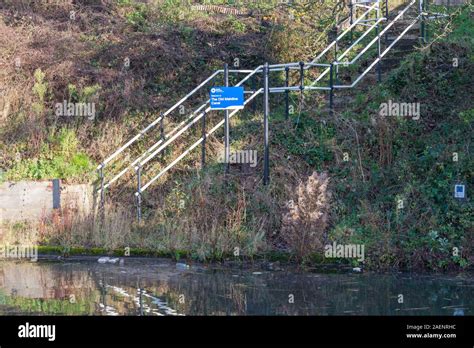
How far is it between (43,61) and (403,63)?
9.29 meters

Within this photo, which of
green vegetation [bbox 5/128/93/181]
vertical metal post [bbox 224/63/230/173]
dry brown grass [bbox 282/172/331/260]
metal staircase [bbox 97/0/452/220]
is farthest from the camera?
green vegetation [bbox 5/128/93/181]

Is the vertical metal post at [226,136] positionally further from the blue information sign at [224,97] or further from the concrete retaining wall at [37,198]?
the concrete retaining wall at [37,198]

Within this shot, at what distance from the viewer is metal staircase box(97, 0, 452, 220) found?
17.3 m

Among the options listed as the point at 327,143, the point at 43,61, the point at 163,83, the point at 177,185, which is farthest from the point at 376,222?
the point at 43,61

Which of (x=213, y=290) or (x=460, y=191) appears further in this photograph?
(x=460, y=191)

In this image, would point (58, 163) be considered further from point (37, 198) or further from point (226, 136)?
point (226, 136)

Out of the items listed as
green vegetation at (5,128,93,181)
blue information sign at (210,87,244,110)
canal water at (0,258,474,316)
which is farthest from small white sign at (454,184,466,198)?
green vegetation at (5,128,93,181)

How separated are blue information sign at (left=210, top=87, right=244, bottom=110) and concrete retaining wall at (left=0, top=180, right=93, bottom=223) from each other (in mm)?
3418

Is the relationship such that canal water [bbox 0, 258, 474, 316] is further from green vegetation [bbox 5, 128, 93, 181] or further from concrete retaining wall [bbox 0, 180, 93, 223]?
green vegetation [bbox 5, 128, 93, 181]

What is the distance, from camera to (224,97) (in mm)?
16641

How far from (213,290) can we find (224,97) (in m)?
5.25

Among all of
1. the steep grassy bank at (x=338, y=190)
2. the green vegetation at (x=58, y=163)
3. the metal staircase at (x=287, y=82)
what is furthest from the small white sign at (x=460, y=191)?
the green vegetation at (x=58, y=163)

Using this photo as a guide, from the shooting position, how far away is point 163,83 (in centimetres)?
2117

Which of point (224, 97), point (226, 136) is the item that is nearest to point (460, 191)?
point (226, 136)
